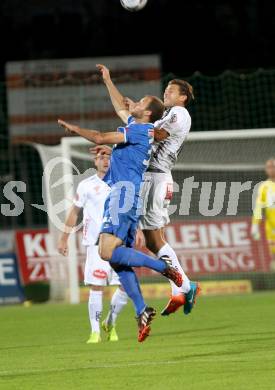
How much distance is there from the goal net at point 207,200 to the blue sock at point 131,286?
767 centimetres

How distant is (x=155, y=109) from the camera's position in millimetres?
10133

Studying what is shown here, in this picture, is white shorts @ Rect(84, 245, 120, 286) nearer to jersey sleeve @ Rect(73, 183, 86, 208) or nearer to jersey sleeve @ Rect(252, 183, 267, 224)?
jersey sleeve @ Rect(73, 183, 86, 208)

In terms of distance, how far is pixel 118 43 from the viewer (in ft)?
101

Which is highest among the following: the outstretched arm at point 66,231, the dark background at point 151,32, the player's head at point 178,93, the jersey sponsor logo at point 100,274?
the dark background at point 151,32

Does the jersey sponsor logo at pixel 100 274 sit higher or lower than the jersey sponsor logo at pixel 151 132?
lower

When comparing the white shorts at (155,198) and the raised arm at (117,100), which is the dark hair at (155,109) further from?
the white shorts at (155,198)

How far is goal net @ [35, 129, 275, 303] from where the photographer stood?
18.1 metres

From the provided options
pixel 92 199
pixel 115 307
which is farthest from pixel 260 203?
pixel 115 307

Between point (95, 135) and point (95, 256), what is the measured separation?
258 cm

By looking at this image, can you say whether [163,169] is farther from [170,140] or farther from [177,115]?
[177,115]

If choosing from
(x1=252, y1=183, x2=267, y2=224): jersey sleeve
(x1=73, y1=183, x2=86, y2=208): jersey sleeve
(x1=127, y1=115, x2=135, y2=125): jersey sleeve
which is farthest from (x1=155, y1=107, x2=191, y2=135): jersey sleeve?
(x1=252, y1=183, x2=267, y2=224): jersey sleeve

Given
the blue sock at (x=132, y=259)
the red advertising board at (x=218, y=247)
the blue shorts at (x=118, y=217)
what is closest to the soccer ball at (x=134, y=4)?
the blue shorts at (x=118, y=217)

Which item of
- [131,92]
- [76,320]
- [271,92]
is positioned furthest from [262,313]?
[131,92]

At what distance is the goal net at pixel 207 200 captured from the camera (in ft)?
59.3
